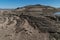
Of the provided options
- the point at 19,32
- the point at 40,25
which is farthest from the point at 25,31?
the point at 40,25

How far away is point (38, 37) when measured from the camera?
4.54 m

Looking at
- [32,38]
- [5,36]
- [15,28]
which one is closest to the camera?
[5,36]

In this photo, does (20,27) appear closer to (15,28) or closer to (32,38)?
(15,28)

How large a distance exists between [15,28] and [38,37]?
743 millimetres

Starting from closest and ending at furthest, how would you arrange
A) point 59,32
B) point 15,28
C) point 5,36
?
point 5,36
point 15,28
point 59,32

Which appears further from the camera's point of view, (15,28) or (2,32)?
(15,28)

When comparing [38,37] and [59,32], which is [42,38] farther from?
[59,32]

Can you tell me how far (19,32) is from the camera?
455cm

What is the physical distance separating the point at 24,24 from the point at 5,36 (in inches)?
52.9

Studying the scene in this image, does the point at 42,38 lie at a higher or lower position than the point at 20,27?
lower

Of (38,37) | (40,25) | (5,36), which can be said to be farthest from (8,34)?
(40,25)

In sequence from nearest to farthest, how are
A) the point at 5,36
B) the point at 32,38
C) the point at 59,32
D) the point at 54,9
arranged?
the point at 5,36 < the point at 32,38 < the point at 59,32 < the point at 54,9

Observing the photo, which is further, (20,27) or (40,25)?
(40,25)

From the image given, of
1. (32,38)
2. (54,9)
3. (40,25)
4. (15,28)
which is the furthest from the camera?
(54,9)
